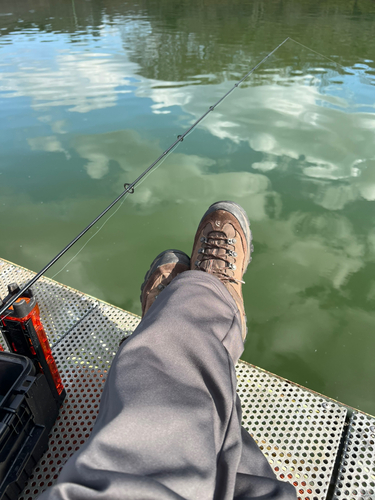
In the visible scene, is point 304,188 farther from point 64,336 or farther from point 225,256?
point 64,336

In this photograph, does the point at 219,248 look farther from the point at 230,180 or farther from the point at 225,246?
the point at 230,180

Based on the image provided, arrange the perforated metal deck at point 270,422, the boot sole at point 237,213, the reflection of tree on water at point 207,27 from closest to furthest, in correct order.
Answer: the perforated metal deck at point 270,422
the boot sole at point 237,213
the reflection of tree on water at point 207,27

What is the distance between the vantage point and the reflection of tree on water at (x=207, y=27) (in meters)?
6.85

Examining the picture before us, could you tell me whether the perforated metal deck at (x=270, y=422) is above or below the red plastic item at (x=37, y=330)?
below

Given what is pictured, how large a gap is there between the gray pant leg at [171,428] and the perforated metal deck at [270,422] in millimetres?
355

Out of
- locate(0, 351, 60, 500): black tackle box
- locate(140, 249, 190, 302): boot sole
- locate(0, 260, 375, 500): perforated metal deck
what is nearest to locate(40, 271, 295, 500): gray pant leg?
locate(0, 351, 60, 500): black tackle box

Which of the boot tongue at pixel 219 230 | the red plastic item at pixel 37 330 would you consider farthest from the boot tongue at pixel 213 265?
the red plastic item at pixel 37 330

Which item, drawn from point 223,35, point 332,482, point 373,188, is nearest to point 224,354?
point 332,482

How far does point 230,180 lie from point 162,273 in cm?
155

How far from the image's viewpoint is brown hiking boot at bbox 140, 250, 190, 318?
146 cm

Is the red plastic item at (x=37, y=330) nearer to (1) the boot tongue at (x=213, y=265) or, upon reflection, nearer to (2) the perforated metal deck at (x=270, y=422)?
(2) the perforated metal deck at (x=270, y=422)

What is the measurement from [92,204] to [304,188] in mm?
1672

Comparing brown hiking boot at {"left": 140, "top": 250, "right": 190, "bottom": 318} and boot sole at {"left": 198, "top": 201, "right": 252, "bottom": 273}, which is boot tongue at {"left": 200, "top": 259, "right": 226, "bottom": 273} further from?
boot sole at {"left": 198, "top": 201, "right": 252, "bottom": 273}

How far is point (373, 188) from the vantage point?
2742 mm
